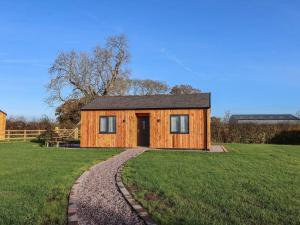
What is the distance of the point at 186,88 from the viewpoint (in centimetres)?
5534

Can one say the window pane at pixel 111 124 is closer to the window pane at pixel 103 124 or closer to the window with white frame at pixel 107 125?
the window with white frame at pixel 107 125

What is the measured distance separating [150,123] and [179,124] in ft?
6.09

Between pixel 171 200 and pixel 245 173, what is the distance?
14.4 ft

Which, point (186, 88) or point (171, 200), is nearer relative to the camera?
point (171, 200)

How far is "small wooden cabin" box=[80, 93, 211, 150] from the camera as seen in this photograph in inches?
776

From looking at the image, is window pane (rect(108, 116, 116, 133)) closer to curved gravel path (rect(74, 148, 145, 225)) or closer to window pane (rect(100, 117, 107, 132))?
window pane (rect(100, 117, 107, 132))

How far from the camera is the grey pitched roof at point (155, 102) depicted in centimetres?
2019

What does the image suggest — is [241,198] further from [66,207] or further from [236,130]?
[236,130]

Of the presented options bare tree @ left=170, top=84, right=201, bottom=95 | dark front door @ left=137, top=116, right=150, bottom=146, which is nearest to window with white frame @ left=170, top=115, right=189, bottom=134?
dark front door @ left=137, top=116, right=150, bottom=146

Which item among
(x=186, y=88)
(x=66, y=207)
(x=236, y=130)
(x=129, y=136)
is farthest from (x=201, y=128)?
(x=186, y=88)

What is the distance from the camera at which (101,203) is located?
6625 millimetres

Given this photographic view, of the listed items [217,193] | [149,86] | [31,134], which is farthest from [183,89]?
[217,193]

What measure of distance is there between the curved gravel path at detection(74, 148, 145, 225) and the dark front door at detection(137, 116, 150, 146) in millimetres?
11114

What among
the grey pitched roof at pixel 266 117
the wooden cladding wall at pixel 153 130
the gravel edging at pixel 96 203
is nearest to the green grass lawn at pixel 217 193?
the gravel edging at pixel 96 203
